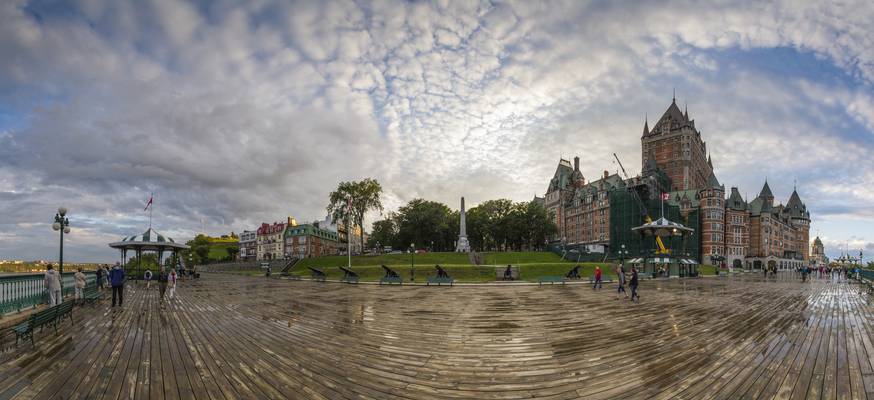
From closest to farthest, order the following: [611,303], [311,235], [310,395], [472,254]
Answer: [310,395]
[611,303]
[472,254]
[311,235]

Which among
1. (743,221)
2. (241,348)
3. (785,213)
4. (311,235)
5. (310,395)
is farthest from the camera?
(785,213)

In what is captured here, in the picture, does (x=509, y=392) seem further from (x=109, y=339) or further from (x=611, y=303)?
(x=611, y=303)

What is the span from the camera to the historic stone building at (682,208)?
3546 inches

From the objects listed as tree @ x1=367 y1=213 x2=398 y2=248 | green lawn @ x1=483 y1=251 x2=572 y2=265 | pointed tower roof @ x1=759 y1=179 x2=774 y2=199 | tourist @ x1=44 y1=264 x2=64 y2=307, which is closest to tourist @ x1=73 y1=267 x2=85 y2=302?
tourist @ x1=44 y1=264 x2=64 y2=307

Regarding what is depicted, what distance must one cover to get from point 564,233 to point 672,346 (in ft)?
381

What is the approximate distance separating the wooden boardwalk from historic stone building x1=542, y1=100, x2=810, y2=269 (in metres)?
73.3

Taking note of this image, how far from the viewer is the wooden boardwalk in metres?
6.57

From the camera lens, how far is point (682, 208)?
9750 cm

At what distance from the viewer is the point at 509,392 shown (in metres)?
6.48

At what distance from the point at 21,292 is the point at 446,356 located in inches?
599

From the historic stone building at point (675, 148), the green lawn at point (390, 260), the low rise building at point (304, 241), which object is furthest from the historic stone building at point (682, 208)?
the low rise building at point (304, 241)

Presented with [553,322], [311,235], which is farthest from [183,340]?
[311,235]

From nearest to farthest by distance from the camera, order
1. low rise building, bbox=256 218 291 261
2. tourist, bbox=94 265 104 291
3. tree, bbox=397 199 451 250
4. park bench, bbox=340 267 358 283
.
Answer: tourist, bbox=94 265 104 291
park bench, bbox=340 267 358 283
tree, bbox=397 199 451 250
low rise building, bbox=256 218 291 261

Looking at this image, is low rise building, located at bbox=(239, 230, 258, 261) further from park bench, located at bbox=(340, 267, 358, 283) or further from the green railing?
the green railing
